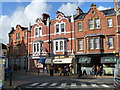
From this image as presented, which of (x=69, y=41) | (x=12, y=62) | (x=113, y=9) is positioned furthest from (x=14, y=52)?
(x=113, y=9)

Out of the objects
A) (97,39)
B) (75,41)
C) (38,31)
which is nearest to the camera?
(97,39)

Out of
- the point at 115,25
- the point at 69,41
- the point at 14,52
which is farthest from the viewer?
the point at 14,52

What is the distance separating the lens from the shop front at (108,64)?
27.7m

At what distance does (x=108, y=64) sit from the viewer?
93.8 ft

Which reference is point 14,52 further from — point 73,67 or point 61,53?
point 73,67

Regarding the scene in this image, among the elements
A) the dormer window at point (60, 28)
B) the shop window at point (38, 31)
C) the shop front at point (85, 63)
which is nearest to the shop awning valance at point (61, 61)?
the shop front at point (85, 63)

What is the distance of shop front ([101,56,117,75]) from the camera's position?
90.8ft

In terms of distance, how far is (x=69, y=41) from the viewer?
3250cm

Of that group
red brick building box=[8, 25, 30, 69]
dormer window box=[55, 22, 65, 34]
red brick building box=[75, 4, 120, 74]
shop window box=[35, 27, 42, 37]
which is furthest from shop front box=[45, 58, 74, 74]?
red brick building box=[8, 25, 30, 69]

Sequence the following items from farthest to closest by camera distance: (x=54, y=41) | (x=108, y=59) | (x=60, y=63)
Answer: (x=54, y=41) → (x=60, y=63) → (x=108, y=59)

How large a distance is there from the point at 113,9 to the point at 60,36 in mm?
10832

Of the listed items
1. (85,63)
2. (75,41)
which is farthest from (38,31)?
(85,63)

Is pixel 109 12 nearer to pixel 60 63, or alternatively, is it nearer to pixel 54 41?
pixel 54 41

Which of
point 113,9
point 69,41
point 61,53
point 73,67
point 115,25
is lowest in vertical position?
point 73,67
